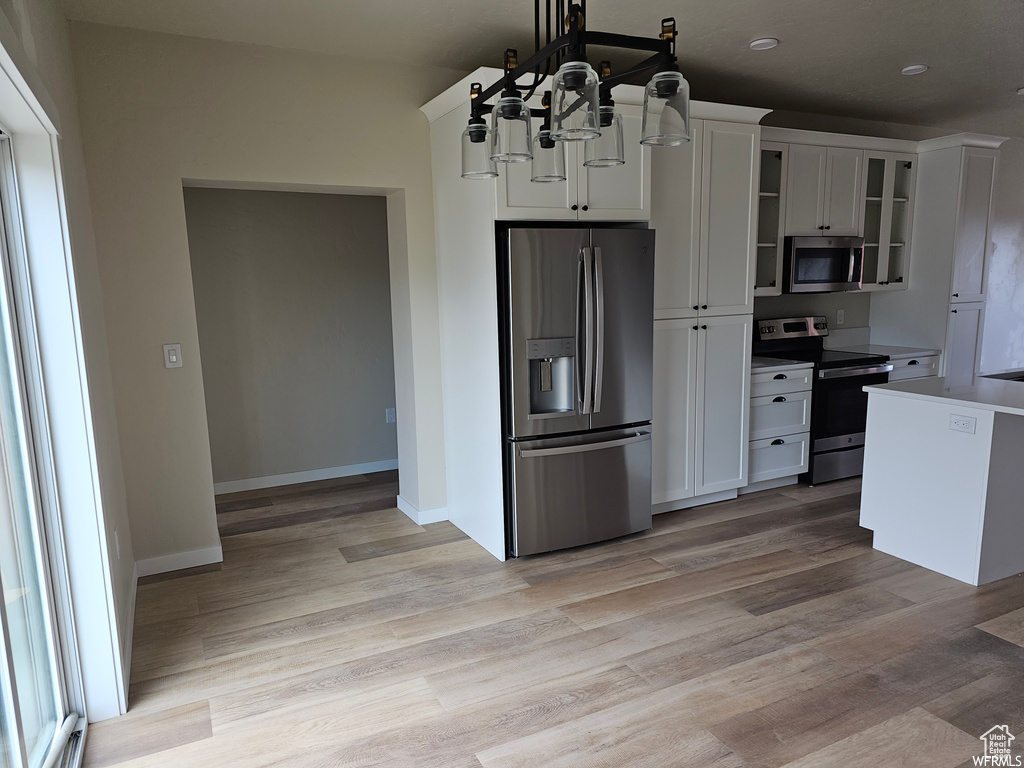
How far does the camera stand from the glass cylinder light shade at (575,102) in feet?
5.10

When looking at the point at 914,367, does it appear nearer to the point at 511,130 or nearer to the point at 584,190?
the point at 584,190

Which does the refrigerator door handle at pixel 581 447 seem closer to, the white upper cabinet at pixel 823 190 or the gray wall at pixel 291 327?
the white upper cabinet at pixel 823 190

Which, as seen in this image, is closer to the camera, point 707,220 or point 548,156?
point 548,156

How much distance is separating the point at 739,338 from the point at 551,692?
253cm

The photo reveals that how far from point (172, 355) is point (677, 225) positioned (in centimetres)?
274

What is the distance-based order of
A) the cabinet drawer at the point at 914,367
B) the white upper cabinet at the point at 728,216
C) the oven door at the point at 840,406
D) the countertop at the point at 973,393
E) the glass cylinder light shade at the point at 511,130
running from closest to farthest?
the glass cylinder light shade at the point at 511,130, the countertop at the point at 973,393, the white upper cabinet at the point at 728,216, the oven door at the point at 840,406, the cabinet drawer at the point at 914,367

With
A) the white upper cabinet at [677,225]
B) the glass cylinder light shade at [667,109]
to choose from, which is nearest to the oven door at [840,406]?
the white upper cabinet at [677,225]

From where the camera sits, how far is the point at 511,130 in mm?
1796

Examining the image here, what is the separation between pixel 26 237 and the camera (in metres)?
2.04

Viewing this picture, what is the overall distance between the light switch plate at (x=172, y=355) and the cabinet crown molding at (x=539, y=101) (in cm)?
179

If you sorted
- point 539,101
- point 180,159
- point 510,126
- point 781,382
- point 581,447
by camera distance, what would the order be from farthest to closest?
point 781,382, point 581,447, point 180,159, point 539,101, point 510,126

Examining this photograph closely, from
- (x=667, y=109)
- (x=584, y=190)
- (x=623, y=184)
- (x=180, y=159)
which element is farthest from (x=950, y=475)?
(x=180, y=159)

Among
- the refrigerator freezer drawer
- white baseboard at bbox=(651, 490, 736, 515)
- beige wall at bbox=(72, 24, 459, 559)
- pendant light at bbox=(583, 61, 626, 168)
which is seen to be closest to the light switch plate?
beige wall at bbox=(72, 24, 459, 559)

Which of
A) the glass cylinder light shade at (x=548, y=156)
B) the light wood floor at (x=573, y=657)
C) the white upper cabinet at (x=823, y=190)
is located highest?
the white upper cabinet at (x=823, y=190)
